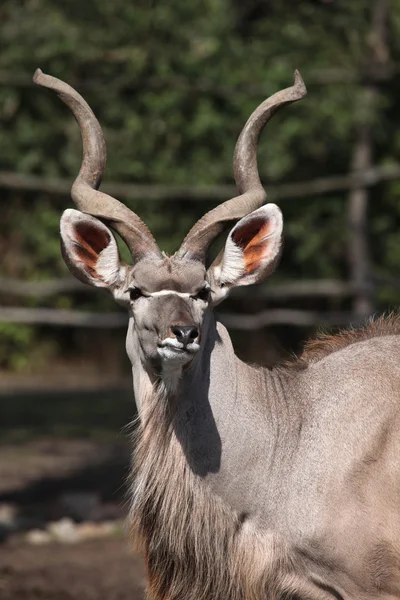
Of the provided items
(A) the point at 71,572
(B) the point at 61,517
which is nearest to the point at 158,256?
(A) the point at 71,572

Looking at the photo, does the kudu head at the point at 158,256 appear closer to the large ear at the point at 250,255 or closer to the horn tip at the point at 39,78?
the large ear at the point at 250,255

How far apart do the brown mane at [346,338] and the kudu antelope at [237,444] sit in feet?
0.77

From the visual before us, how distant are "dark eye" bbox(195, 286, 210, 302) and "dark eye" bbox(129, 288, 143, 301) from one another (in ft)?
0.77

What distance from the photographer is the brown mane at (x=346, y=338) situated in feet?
17.5

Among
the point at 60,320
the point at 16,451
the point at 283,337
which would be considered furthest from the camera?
the point at 283,337

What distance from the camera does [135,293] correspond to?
4.83 meters

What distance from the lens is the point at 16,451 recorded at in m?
10.5

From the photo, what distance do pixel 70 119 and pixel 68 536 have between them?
23.4 ft

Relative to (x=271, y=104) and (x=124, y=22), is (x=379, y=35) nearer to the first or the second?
(x=124, y=22)

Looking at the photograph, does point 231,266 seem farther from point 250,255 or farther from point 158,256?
point 158,256

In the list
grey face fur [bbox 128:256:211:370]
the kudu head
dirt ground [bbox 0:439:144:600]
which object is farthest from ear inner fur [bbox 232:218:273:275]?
dirt ground [bbox 0:439:144:600]

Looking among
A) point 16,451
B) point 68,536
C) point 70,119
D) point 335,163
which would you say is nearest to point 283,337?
point 335,163

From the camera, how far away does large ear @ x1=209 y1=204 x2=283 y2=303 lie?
16.3ft

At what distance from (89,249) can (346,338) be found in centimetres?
129
